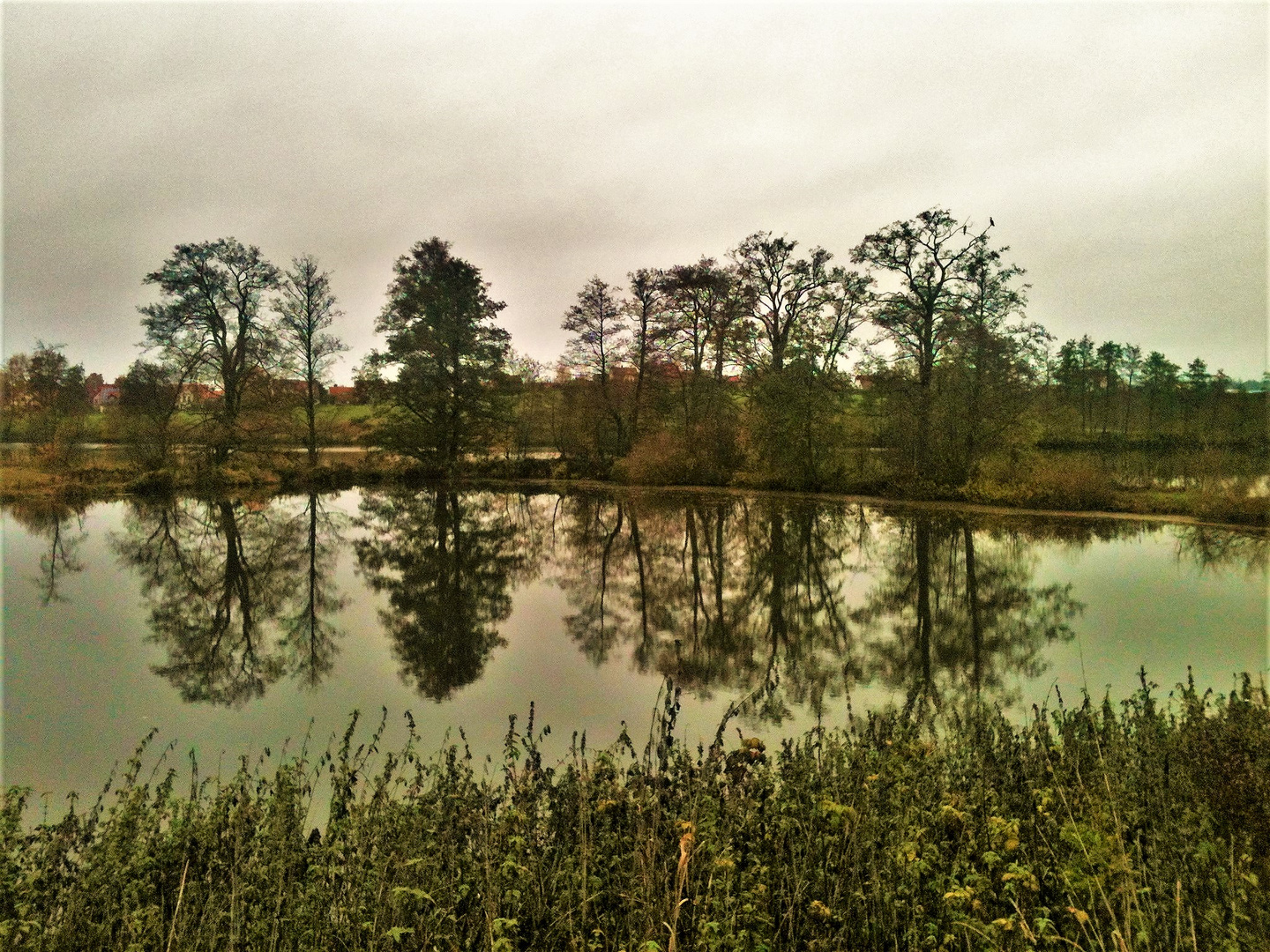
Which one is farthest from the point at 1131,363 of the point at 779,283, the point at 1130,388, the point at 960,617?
the point at 960,617

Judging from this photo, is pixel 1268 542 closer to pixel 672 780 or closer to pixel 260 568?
Result: pixel 672 780

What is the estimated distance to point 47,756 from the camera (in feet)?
22.1

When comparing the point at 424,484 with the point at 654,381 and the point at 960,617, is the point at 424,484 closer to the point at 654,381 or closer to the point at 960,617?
the point at 654,381

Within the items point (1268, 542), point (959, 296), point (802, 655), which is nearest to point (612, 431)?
point (959, 296)

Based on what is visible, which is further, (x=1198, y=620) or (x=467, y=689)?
(x=1198, y=620)

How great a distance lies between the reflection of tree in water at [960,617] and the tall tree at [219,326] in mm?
28868

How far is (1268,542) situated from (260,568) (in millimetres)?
22055

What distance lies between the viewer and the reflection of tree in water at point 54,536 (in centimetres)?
1442

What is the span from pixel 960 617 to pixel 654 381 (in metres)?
26.3

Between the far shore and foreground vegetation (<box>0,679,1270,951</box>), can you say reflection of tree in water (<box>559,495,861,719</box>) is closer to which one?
foreground vegetation (<box>0,679,1270,951</box>)

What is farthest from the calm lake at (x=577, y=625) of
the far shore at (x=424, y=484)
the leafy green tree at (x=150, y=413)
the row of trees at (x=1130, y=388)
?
the row of trees at (x=1130, y=388)

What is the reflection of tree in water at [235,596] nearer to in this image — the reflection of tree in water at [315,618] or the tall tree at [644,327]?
the reflection of tree in water at [315,618]

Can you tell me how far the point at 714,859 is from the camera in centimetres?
369

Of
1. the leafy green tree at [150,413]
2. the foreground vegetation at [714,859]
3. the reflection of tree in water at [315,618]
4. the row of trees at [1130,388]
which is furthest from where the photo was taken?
the row of trees at [1130,388]
